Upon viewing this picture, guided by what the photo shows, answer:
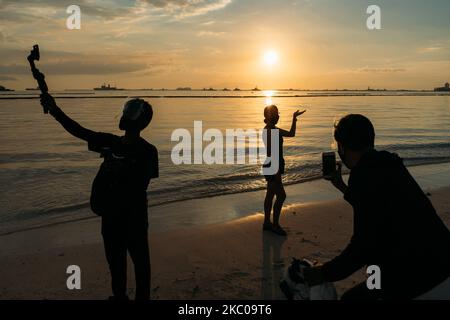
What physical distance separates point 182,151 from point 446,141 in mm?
15796

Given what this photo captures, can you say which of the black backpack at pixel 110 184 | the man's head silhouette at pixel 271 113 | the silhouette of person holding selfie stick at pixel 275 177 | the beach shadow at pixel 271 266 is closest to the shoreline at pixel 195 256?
the beach shadow at pixel 271 266

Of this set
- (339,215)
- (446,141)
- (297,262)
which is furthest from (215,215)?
(446,141)

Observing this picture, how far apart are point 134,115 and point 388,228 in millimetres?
2448

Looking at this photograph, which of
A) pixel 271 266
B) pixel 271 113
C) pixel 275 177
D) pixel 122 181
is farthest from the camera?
pixel 275 177

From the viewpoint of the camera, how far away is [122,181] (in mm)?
3779

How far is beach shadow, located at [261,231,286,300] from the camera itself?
204 inches

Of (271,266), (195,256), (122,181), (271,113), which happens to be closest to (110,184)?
(122,181)

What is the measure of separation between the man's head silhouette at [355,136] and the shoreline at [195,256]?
2.86m

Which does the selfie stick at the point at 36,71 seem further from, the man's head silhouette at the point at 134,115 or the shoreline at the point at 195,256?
the shoreline at the point at 195,256

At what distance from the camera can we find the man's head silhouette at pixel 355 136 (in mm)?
2771

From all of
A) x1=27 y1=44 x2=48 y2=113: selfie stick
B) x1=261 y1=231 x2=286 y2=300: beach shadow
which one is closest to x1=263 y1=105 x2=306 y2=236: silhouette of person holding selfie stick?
x1=261 y1=231 x2=286 y2=300: beach shadow

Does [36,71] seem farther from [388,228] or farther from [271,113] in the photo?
[271,113]

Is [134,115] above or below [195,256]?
above
